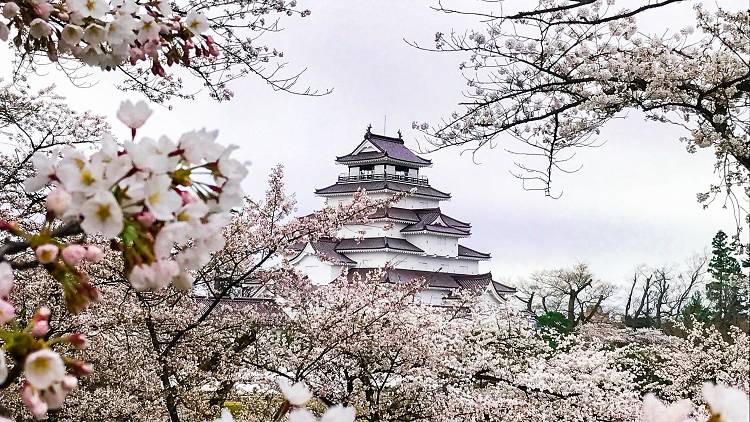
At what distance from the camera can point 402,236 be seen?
33.2 m

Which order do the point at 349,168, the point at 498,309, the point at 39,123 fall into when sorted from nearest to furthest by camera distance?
the point at 39,123 → the point at 498,309 → the point at 349,168

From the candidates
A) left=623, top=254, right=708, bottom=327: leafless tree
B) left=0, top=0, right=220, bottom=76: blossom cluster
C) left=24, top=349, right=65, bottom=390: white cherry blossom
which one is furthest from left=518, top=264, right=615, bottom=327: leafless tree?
left=24, top=349, right=65, bottom=390: white cherry blossom

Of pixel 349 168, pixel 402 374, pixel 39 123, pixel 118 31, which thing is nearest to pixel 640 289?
pixel 349 168

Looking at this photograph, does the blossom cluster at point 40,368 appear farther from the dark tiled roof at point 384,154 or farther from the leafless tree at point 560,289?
the leafless tree at point 560,289

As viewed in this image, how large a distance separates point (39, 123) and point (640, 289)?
133 ft

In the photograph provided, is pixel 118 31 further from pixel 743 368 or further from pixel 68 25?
pixel 743 368

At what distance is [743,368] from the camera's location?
10.1 m

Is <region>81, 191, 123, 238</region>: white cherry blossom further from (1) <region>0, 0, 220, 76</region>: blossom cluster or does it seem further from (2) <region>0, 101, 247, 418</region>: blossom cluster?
(1) <region>0, 0, 220, 76</region>: blossom cluster

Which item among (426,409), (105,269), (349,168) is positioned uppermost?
(349,168)

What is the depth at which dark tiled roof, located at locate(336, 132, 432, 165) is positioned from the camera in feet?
114

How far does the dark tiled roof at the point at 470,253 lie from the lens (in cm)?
3416

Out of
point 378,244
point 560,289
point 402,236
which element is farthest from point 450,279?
point 560,289

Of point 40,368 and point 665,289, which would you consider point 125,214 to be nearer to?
point 40,368

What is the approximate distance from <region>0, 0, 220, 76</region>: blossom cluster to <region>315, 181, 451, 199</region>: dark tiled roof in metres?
30.0
